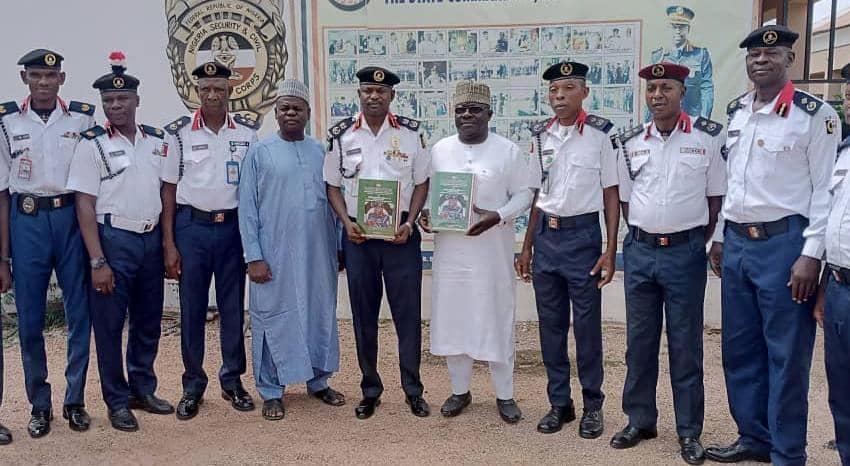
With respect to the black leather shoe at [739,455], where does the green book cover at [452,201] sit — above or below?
above

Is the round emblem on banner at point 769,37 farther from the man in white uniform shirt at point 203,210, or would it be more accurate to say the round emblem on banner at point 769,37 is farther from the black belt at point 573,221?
the man in white uniform shirt at point 203,210

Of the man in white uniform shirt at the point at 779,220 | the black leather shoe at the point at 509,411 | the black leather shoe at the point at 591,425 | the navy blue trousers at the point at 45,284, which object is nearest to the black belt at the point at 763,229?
the man in white uniform shirt at the point at 779,220

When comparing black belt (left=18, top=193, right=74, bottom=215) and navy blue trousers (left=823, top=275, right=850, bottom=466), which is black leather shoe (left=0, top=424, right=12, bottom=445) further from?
navy blue trousers (left=823, top=275, right=850, bottom=466)

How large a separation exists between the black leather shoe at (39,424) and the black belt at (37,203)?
1316 mm

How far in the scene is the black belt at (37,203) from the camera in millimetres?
4559

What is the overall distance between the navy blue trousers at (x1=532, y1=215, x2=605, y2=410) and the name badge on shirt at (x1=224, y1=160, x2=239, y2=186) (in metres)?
2.01

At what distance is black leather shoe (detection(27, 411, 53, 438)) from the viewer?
183 inches

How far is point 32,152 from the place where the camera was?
4.55 m

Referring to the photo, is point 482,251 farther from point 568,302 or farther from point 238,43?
point 238,43

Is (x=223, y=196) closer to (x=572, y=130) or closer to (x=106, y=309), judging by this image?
(x=106, y=309)

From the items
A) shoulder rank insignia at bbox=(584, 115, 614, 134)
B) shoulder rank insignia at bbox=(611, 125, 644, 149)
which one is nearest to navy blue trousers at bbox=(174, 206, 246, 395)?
shoulder rank insignia at bbox=(584, 115, 614, 134)

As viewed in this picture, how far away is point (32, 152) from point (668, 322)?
13.2 feet

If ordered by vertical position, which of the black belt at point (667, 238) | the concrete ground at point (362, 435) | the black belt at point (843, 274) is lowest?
the concrete ground at point (362, 435)

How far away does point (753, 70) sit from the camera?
3904mm
